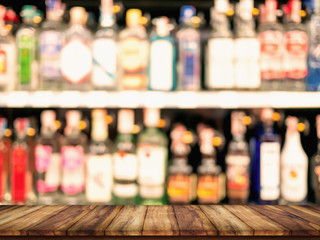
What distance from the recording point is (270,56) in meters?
1.27

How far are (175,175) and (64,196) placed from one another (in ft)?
1.51

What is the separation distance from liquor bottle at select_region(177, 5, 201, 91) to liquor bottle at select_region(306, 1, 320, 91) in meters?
0.46

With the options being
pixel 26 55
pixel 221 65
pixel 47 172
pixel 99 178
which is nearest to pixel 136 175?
pixel 99 178

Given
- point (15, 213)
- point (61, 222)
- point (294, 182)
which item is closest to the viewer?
point (61, 222)

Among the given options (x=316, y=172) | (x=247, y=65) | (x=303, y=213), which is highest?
(x=247, y=65)

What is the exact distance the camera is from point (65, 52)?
129cm

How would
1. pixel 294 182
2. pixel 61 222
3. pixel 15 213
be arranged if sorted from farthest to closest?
pixel 294 182
pixel 15 213
pixel 61 222

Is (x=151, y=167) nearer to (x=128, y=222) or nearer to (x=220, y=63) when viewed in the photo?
(x=128, y=222)

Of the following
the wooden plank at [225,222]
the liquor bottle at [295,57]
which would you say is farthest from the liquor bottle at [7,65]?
the liquor bottle at [295,57]

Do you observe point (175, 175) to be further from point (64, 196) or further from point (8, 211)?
point (8, 211)

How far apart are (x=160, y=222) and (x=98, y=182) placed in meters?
0.36

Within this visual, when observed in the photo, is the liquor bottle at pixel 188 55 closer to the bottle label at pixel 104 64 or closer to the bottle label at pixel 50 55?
the bottle label at pixel 104 64

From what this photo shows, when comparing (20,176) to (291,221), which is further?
(20,176)

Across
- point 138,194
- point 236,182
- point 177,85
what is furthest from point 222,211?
point 177,85
